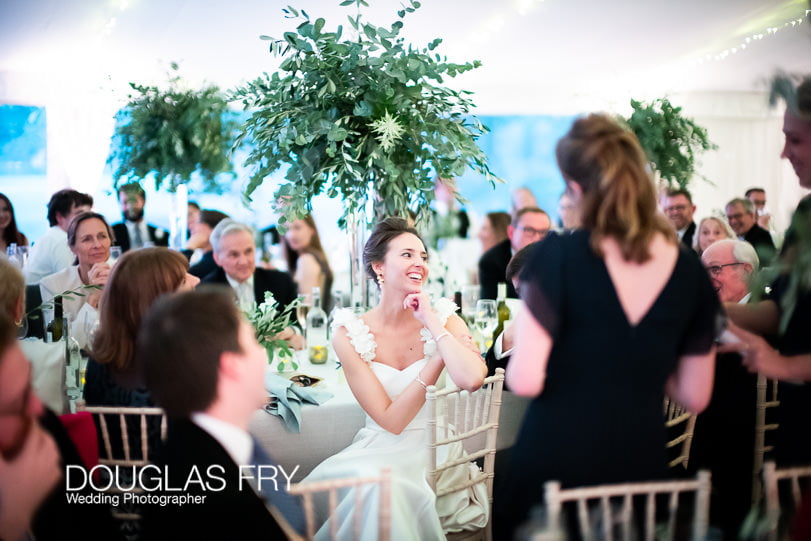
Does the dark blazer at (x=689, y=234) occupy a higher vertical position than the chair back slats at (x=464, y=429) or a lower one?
higher

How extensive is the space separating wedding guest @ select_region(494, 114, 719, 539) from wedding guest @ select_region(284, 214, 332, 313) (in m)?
3.68

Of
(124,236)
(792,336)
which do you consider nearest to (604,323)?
(792,336)

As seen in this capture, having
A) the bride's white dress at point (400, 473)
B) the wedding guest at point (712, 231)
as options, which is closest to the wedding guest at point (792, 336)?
the bride's white dress at point (400, 473)

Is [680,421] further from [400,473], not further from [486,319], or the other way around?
[400,473]

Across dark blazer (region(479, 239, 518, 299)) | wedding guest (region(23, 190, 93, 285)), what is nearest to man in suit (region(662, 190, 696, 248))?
dark blazer (region(479, 239, 518, 299))

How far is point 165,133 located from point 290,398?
2.35 metres

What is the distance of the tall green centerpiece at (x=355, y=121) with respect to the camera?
309cm

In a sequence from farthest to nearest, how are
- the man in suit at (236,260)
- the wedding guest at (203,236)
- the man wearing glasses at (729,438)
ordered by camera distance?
the wedding guest at (203,236), the man in suit at (236,260), the man wearing glasses at (729,438)

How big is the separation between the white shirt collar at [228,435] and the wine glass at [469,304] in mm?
2321

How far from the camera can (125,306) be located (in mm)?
2229

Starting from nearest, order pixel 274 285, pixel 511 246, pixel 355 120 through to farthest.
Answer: pixel 355 120 < pixel 274 285 < pixel 511 246

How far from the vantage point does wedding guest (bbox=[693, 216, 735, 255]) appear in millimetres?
4883

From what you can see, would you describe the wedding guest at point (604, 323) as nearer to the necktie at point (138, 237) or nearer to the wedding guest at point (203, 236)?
the wedding guest at point (203, 236)

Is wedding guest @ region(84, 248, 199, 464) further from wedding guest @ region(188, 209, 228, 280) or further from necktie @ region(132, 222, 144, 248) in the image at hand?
necktie @ region(132, 222, 144, 248)
